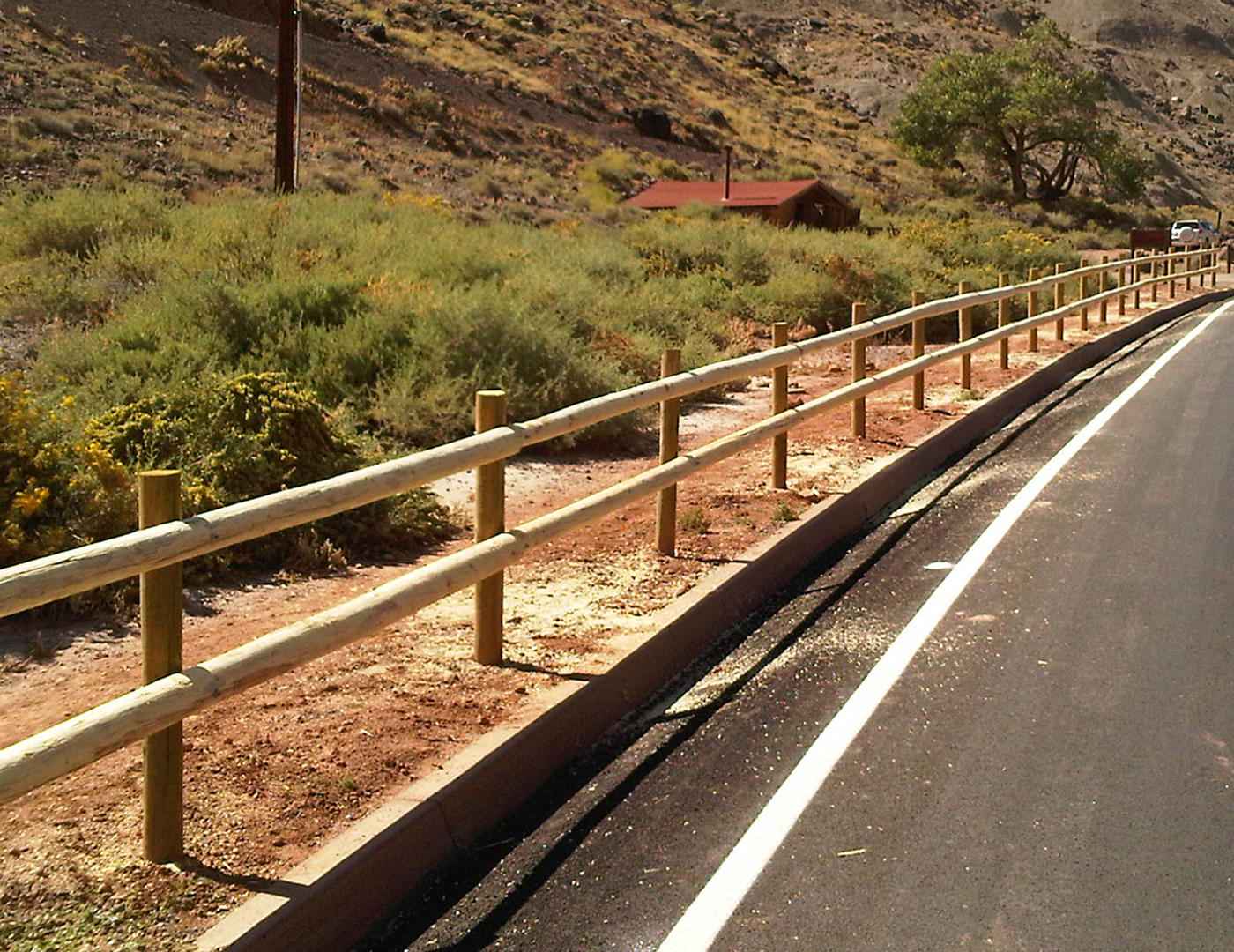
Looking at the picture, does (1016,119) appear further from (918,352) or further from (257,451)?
(257,451)

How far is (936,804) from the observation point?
531cm

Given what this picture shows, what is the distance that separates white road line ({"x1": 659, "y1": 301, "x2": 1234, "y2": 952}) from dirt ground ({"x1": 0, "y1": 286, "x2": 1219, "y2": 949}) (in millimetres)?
1080

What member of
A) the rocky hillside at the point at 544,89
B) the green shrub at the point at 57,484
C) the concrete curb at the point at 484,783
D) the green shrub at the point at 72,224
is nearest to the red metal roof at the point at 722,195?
the rocky hillside at the point at 544,89

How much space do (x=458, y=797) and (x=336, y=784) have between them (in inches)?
17.4

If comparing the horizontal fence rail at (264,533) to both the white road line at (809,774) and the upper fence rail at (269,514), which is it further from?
the white road line at (809,774)

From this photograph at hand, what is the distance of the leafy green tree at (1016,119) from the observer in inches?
3088

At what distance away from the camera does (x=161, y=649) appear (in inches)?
171

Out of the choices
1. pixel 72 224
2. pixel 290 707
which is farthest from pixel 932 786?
pixel 72 224

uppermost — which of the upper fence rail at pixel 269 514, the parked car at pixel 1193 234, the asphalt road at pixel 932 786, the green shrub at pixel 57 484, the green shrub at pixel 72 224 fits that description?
the parked car at pixel 1193 234

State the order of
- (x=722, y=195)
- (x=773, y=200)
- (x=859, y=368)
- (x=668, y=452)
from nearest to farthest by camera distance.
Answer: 1. (x=668, y=452)
2. (x=859, y=368)
3. (x=773, y=200)
4. (x=722, y=195)

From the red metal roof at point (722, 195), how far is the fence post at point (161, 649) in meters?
46.1

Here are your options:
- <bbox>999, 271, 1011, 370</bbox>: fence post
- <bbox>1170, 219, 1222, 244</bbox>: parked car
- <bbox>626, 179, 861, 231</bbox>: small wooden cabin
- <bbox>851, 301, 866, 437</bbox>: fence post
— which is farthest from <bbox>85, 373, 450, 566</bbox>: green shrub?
<bbox>1170, 219, 1222, 244</bbox>: parked car

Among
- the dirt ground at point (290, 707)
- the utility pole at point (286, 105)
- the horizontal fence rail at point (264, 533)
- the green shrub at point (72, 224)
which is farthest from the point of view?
the utility pole at point (286, 105)

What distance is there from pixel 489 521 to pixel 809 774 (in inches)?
65.1
